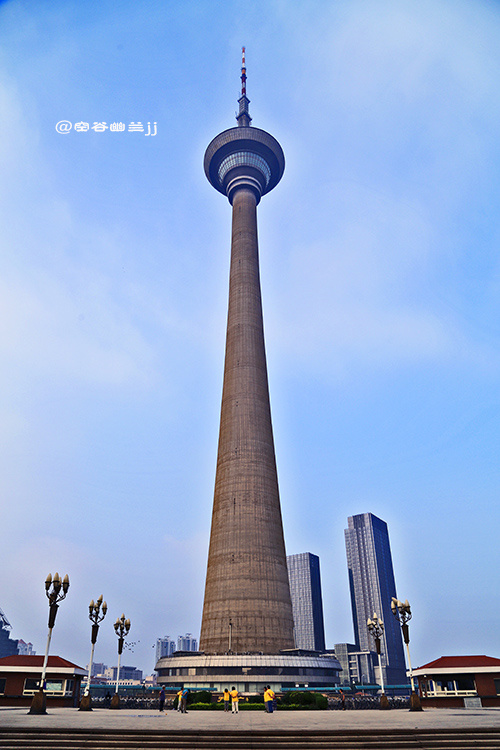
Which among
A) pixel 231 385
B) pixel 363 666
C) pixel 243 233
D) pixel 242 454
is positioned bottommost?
pixel 363 666

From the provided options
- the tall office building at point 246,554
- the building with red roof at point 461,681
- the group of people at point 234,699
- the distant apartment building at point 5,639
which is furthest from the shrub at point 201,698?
the distant apartment building at point 5,639

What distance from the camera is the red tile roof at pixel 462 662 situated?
110 ft

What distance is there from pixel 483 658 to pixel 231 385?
39.4 m

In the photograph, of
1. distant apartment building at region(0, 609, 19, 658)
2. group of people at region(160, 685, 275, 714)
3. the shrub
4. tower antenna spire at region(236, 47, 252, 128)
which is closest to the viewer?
group of people at region(160, 685, 275, 714)

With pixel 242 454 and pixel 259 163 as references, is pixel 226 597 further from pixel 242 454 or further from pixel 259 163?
pixel 259 163

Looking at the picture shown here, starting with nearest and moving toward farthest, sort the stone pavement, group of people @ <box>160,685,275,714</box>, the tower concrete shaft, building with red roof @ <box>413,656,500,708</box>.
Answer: the stone pavement, group of people @ <box>160,685,275,714</box>, building with red roof @ <box>413,656,500,708</box>, the tower concrete shaft

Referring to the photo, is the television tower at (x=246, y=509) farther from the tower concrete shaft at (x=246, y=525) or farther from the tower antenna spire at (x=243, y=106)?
the tower antenna spire at (x=243, y=106)

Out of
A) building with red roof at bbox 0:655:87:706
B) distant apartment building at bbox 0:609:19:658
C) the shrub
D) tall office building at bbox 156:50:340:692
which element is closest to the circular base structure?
tall office building at bbox 156:50:340:692

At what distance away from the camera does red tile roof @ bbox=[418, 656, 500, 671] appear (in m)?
33.6

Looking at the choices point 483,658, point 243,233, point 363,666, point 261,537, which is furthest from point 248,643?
point 363,666

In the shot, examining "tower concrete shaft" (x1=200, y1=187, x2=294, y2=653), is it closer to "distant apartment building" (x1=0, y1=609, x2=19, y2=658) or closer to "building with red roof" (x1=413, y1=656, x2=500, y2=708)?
"building with red roof" (x1=413, y1=656, x2=500, y2=708)

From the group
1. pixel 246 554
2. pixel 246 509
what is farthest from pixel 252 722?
pixel 246 509

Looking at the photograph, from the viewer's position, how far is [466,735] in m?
15.0

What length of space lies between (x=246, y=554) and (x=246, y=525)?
2.90 metres
